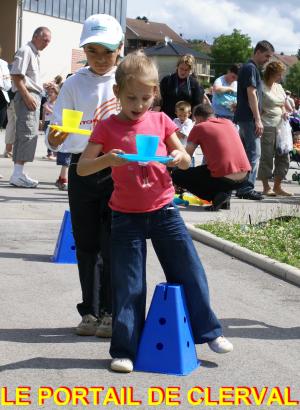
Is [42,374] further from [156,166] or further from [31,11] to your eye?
[31,11]

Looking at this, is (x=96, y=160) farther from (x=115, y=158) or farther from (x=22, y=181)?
(x=22, y=181)

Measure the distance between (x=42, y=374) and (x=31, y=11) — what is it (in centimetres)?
4178

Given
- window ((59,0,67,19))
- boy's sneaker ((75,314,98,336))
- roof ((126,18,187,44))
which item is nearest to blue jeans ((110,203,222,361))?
boy's sneaker ((75,314,98,336))

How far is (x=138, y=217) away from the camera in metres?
4.80

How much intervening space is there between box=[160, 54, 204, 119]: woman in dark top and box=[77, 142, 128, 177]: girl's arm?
298 inches

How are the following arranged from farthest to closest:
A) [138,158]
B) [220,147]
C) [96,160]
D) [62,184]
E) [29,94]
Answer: [62,184] < [29,94] < [220,147] < [96,160] < [138,158]

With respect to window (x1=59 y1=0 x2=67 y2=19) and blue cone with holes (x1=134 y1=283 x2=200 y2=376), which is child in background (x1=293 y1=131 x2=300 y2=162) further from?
window (x1=59 y1=0 x2=67 y2=19)

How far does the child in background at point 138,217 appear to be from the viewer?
15.3 ft

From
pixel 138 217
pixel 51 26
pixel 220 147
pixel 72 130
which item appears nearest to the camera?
pixel 138 217

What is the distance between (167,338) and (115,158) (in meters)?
1.05

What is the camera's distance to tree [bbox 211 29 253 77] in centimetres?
15325

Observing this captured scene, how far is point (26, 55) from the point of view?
39.7 ft

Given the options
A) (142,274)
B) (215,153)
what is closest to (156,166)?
(142,274)

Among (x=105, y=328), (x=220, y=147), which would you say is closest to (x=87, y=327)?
(x=105, y=328)
